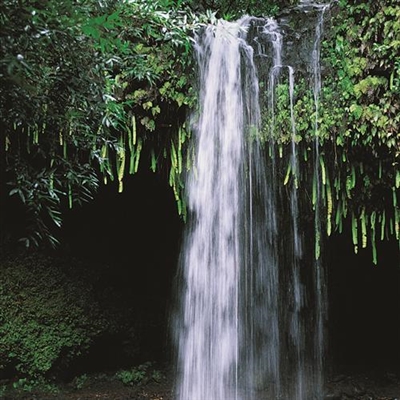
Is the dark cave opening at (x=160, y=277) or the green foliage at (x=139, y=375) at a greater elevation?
the dark cave opening at (x=160, y=277)

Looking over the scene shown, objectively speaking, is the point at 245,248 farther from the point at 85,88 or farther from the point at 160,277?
the point at 85,88

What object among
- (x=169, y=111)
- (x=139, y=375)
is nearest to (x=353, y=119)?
(x=169, y=111)

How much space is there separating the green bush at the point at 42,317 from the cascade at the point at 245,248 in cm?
120

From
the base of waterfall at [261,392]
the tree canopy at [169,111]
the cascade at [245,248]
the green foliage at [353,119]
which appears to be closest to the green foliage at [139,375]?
the base of waterfall at [261,392]

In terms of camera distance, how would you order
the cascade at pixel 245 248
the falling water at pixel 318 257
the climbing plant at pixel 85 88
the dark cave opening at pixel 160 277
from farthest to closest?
the dark cave opening at pixel 160 277 → the cascade at pixel 245 248 → the falling water at pixel 318 257 → the climbing plant at pixel 85 88

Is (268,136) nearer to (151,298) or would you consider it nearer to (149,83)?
(149,83)

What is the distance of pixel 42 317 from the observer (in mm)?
5410

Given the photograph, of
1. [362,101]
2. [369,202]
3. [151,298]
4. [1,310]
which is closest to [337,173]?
[369,202]

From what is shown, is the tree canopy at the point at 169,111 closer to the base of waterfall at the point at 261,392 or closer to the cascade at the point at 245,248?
the cascade at the point at 245,248

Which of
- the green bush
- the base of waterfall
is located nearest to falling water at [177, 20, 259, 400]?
the base of waterfall

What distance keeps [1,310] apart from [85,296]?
3.05 ft

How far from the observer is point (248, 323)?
584 cm

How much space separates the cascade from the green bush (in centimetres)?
120

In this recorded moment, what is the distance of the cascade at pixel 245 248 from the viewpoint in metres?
4.65
